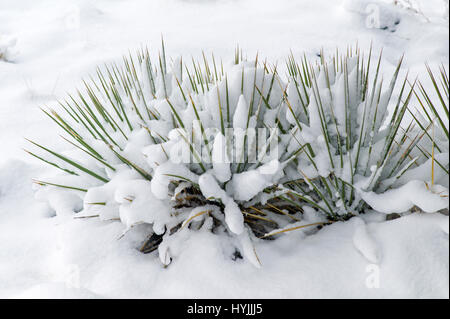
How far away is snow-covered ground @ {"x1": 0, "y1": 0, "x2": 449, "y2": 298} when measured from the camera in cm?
83

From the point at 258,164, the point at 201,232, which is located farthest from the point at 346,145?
the point at 201,232

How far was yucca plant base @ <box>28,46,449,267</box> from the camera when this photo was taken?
3.01 ft

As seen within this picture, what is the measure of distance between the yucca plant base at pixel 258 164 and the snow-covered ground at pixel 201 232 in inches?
2.5

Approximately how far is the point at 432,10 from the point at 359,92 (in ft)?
11.0

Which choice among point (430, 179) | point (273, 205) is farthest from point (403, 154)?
point (273, 205)

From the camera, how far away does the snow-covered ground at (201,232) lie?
83 centimetres

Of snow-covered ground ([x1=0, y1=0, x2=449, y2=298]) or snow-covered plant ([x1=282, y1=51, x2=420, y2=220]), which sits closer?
snow-covered ground ([x1=0, y1=0, x2=449, y2=298])

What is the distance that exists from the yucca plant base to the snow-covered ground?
0.20ft

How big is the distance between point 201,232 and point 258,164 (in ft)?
0.85

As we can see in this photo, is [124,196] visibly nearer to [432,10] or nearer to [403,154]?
[403,154]

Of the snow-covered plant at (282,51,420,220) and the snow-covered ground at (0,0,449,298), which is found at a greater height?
the snow-covered plant at (282,51,420,220)

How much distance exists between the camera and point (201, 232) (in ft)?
3.31

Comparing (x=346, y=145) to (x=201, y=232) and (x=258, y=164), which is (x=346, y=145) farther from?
(x=201, y=232)
